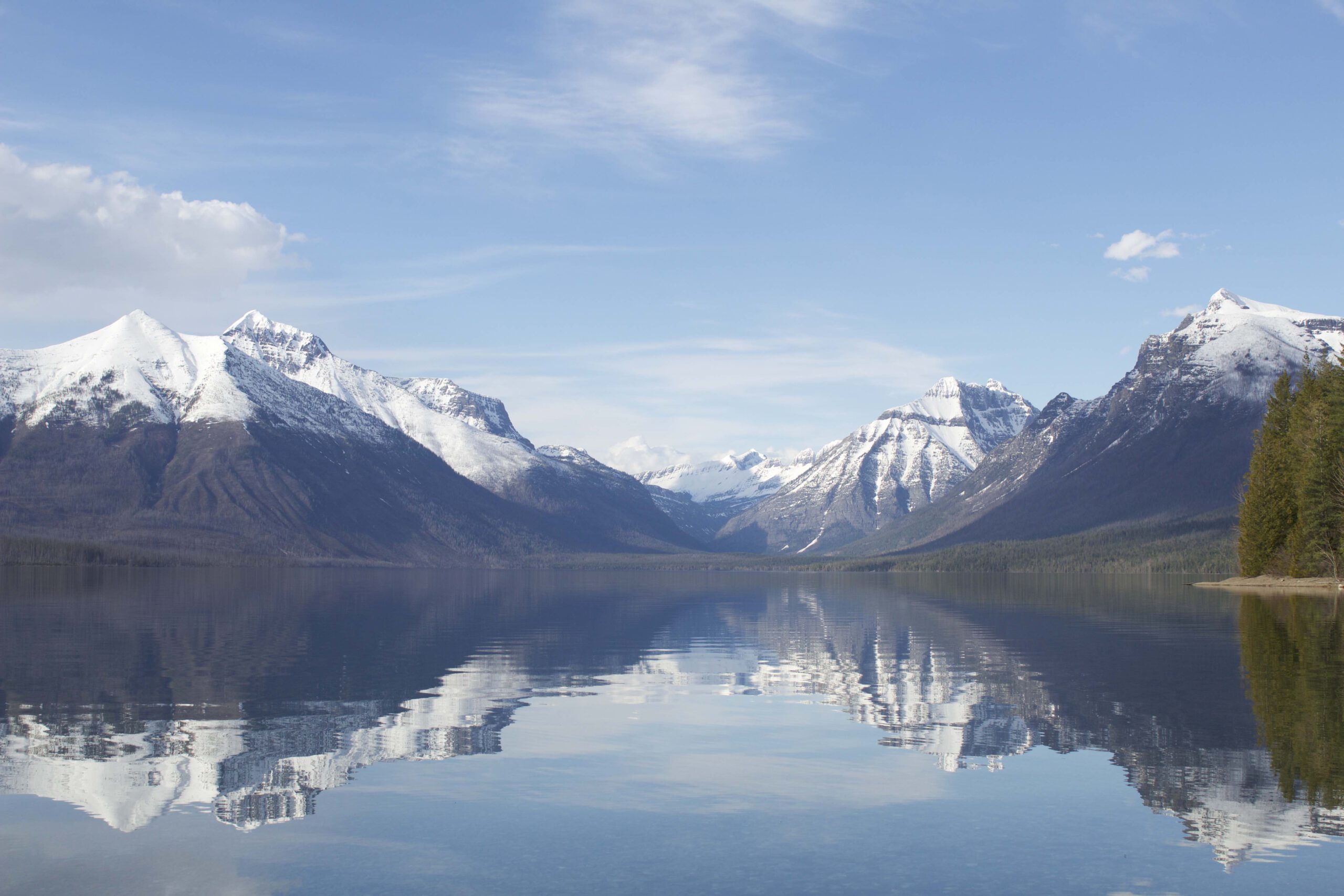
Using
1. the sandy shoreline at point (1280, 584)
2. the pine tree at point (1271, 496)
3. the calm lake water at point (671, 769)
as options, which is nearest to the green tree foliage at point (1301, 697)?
the calm lake water at point (671, 769)

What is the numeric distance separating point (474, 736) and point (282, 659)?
1154 inches

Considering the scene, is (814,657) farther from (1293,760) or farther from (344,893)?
(344,893)

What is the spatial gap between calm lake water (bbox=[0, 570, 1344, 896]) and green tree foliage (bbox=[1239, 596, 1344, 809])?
0.23 metres

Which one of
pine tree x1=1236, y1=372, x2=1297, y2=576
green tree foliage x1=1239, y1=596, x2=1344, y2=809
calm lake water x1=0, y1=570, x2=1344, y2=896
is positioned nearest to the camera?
calm lake water x1=0, y1=570, x2=1344, y2=896

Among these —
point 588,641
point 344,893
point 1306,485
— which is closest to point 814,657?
point 588,641

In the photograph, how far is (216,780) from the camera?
33.3 metres

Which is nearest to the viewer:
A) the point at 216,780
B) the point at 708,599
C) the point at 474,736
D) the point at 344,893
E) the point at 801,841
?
the point at 344,893

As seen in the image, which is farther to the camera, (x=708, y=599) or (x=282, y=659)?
(x=708, y=599)

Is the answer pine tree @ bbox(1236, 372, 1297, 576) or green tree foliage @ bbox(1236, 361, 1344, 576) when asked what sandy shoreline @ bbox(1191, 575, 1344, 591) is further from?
pine tree @ bbox(1236, 372, 1297, 576)

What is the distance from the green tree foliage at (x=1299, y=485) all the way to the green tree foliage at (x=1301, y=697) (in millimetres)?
51657

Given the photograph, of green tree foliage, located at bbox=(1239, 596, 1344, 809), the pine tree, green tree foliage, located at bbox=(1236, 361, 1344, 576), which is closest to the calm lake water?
green tree foliage, located at bbox=(1239, 596, 1344, 809)

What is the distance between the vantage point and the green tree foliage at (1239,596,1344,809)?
32750 millimetres

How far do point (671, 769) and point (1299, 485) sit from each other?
13358 centimetres

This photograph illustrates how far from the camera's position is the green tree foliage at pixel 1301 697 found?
107 ft
